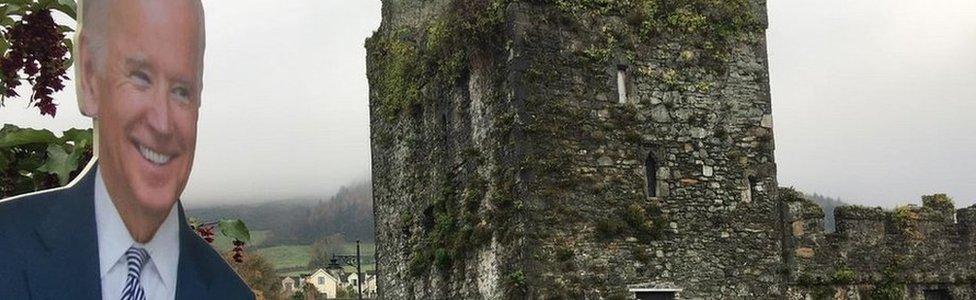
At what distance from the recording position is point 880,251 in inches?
648

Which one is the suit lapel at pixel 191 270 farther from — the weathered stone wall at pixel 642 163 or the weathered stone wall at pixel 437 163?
the weathered stone wall at pixel 437 163

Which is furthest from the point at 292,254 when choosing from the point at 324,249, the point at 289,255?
the point at 324,249

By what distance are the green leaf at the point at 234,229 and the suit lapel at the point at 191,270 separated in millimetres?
229

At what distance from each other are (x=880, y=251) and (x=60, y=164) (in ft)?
45.8

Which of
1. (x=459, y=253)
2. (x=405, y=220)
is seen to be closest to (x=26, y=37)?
(x=459, y=253)

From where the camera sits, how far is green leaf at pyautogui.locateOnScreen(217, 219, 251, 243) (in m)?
4.84

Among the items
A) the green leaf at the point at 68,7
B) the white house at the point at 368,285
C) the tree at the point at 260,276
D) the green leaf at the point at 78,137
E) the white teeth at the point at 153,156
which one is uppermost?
the green leaf at the point at 68,7

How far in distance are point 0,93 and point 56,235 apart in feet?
3.96

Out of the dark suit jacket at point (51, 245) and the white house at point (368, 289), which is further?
the white house at point (368, 289)

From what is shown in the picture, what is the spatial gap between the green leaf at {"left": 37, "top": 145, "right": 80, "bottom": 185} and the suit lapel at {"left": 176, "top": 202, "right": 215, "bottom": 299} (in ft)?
1.57

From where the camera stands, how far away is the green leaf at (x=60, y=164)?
448 centimetres

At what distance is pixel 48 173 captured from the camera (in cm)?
Result: 470

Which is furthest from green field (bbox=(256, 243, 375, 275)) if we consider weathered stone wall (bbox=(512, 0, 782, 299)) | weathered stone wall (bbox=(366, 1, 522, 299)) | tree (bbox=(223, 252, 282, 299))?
weathered stone wall (bbox=(512, 0, 782, 299))

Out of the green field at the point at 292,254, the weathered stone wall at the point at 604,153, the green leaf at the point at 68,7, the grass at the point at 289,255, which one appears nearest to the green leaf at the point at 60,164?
the green leaf at the point at 68,7
